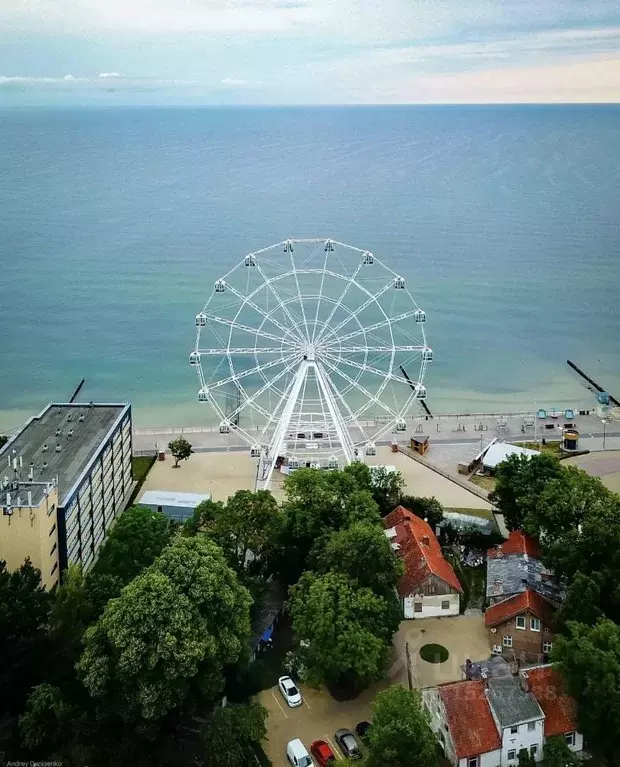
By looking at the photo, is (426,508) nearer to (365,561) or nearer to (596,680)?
(365,561)

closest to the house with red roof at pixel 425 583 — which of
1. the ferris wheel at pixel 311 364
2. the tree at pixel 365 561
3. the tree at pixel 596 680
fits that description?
the tree at pixel 365 561

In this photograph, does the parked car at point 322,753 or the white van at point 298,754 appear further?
the parked car at point 322,753

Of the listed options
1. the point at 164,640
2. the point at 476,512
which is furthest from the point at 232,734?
the point at 476,512

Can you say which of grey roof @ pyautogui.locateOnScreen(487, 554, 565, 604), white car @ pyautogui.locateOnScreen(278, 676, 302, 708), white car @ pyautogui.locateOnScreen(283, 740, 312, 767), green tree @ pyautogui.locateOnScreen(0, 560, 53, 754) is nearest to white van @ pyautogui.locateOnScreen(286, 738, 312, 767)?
white car @ pyautogui.locateOnScreen(283, 740, 312, 767)

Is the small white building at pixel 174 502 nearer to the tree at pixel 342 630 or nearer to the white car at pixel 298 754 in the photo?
the tree at pixel 342 630

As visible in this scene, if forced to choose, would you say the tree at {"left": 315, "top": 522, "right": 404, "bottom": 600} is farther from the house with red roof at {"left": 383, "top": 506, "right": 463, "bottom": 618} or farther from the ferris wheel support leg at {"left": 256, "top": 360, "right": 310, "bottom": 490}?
the ferris wheel support leg at {"left": 256, "top": 360, "right": 310, "bottom": 490}

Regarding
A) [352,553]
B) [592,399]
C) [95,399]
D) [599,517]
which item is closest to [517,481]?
[599,517]
